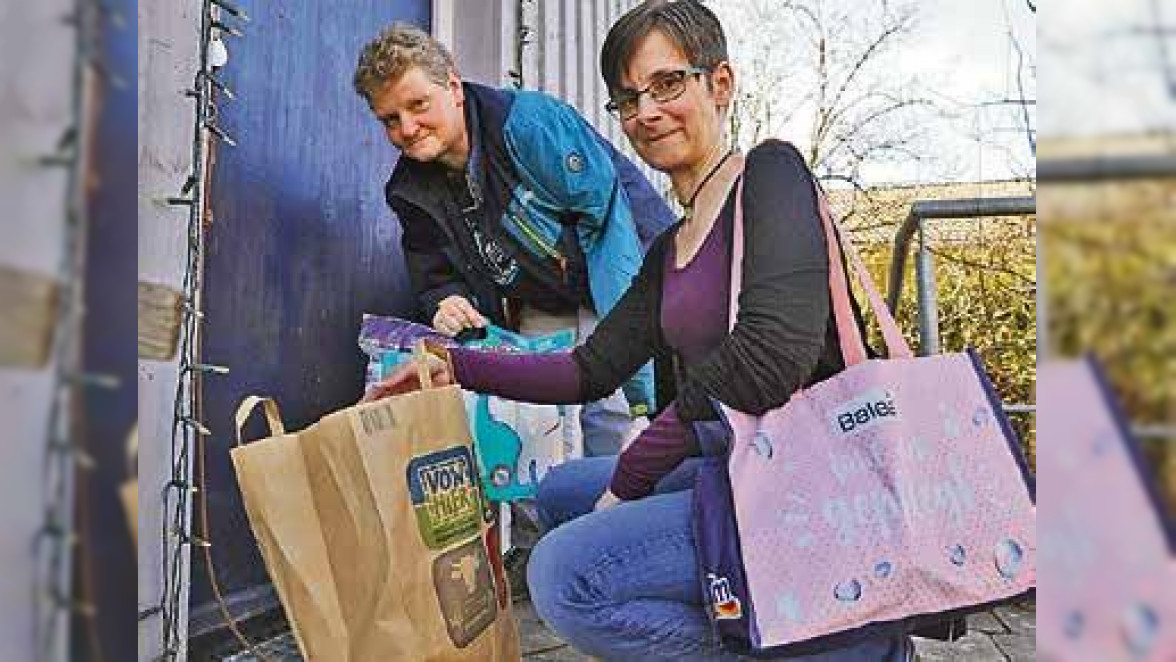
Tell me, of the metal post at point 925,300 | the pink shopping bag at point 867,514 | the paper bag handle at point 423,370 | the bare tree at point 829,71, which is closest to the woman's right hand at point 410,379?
the paper bag handle at point 423,370

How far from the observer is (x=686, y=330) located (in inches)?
56.8

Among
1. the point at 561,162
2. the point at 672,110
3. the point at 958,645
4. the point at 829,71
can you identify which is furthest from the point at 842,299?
the point at 829,71

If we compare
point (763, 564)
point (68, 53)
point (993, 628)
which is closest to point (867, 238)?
point (993, 628)

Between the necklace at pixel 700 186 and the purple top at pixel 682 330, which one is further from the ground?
the necklace at pixel 700 186

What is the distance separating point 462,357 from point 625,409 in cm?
78

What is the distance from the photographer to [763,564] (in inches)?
47.1

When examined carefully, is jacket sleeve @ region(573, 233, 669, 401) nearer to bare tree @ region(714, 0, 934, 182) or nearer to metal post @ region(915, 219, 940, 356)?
metal post @ region(915, 219, 940, 356)

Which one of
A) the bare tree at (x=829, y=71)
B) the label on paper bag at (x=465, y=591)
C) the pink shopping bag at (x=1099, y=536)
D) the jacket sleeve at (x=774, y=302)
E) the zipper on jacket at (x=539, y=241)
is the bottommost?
the label on paper bag at (x=465, y=591)

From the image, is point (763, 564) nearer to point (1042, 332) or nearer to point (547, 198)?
point (1042, 332)

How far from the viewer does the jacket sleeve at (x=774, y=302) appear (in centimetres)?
125

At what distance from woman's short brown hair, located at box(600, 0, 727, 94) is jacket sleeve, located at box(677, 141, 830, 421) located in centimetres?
22

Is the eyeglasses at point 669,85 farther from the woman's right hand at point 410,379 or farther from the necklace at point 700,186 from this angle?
the woman's right hand at point 410,379

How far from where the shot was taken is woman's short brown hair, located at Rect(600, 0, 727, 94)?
1.46 m

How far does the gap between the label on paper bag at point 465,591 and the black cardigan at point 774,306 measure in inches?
13.5
